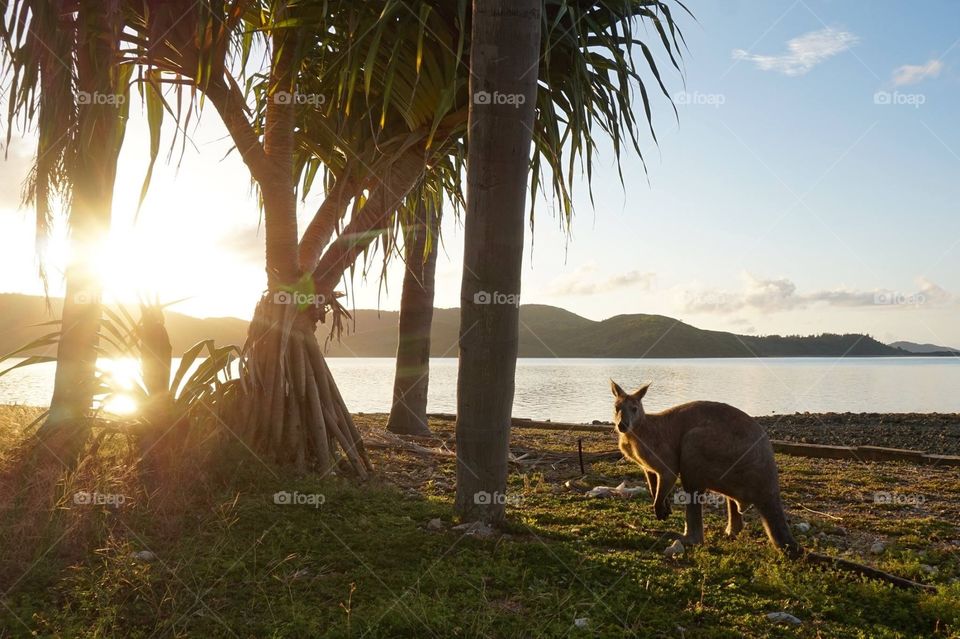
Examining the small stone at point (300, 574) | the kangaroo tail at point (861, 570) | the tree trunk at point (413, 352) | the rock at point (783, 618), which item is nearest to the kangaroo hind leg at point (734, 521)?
the kangaroo tail at point (861, 570)

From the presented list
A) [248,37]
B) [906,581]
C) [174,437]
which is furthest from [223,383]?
[906,581]

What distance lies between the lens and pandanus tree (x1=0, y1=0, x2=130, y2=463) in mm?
7199

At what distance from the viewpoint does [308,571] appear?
199 inches

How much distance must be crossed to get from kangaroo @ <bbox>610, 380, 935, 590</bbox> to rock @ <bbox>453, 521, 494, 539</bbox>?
1448 millimetres

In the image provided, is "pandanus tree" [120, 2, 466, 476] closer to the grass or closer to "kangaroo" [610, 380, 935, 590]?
the grass

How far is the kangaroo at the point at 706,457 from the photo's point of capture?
5598 mm

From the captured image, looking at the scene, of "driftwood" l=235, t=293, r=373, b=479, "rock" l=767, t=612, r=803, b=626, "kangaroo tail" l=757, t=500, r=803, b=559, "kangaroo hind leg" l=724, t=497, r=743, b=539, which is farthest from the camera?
"driftwood" l=235, t=293, r=373, b=479

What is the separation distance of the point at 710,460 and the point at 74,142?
723 centimetres

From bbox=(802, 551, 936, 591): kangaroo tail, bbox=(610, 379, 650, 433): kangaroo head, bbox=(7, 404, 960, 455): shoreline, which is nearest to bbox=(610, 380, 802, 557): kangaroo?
bbox=(610, 379, 650, 433): kangaroo head

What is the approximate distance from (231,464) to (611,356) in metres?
124

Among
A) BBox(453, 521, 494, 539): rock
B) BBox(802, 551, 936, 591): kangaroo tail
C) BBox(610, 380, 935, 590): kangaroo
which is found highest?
BBox(610, 380, 935, 590): kangaroo

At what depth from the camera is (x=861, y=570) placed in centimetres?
515

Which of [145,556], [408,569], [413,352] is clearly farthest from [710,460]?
[413,352]

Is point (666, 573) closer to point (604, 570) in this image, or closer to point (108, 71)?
point (604, 570)
